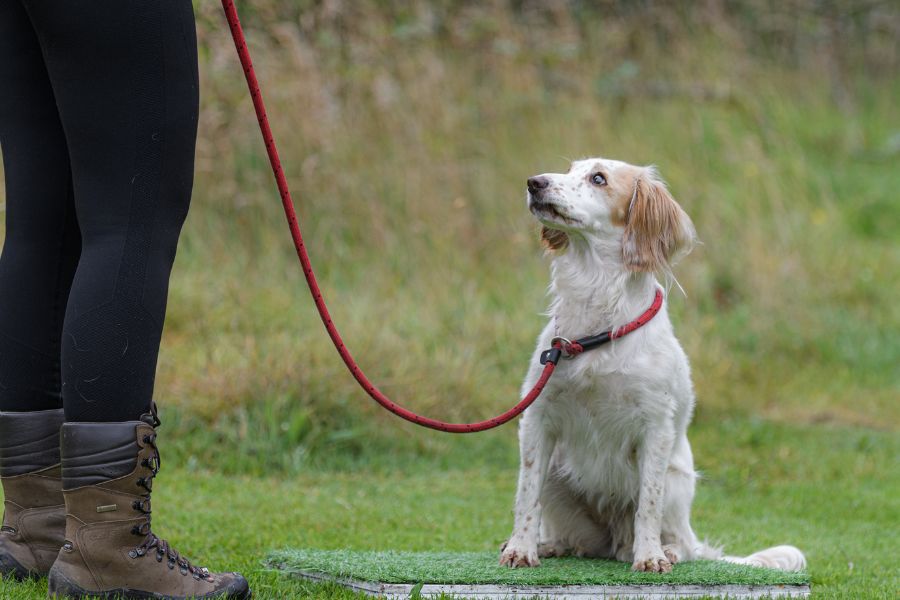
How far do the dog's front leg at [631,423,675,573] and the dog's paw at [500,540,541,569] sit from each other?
0.27 m

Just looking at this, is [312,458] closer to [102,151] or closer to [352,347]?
[352,347]

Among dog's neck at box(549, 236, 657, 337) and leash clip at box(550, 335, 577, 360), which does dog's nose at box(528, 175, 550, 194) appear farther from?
leash clip at box(550, 335, 577, 360)

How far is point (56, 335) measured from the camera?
2381mm

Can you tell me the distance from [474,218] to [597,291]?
3620 millimetres

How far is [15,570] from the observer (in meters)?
2.48

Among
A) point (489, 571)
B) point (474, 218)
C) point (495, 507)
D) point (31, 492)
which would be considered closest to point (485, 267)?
point (474, 218)

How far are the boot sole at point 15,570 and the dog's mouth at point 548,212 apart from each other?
1553 millimetres

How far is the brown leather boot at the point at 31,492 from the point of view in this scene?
2.42m

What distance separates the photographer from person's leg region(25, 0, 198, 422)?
2.06m

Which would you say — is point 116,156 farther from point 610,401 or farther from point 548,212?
point 610,401

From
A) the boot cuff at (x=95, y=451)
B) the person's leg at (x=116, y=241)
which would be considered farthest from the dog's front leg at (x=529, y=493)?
the boot cuff at (x=95, y=451)

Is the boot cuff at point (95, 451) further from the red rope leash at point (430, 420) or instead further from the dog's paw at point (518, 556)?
the dog's paw at point (518, 556)

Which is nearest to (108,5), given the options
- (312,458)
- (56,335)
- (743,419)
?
(56,335)

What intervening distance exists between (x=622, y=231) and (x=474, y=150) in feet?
12.8
